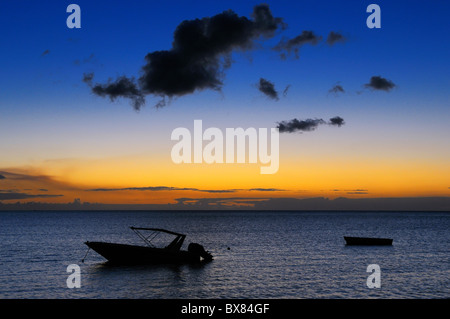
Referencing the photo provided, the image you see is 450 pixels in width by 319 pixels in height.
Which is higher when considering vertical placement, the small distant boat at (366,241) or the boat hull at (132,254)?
the boat hull at (132,254)

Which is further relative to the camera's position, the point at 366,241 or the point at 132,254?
the point at 366,241

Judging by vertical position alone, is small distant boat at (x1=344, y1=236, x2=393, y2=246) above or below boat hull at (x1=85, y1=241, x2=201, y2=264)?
below

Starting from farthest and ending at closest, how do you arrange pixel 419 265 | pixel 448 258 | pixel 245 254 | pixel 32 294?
pixel 245 254 → pixel 448 258 → pixel 419 265 → pixel 32 294

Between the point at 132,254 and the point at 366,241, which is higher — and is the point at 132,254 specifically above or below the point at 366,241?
above

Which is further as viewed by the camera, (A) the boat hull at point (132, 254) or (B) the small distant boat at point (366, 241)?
(B) the small distant boat at point (366, 241)

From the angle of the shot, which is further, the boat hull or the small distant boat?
the small distant boat
